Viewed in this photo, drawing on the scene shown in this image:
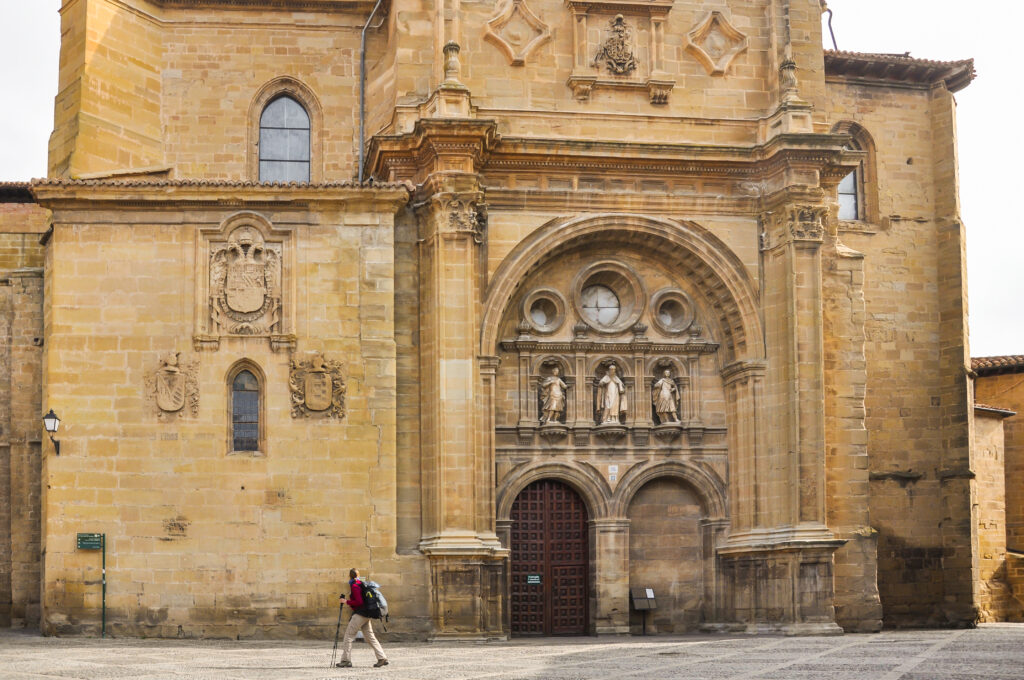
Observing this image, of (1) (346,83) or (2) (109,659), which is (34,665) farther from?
(1) (346,83)

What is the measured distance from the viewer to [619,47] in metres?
28.3

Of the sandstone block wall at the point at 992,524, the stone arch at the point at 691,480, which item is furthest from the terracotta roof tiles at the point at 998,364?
the stone arch at the point at 691,480

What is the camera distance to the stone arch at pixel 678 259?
2719 cm

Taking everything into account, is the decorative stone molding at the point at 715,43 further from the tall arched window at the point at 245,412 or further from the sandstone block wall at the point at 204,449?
the tall arched window at the point at 245,412

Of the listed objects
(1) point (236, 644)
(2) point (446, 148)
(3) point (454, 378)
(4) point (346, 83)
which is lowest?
(1) point (236, 644)

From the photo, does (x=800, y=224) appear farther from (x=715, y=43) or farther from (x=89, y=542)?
(x=89, y=542)

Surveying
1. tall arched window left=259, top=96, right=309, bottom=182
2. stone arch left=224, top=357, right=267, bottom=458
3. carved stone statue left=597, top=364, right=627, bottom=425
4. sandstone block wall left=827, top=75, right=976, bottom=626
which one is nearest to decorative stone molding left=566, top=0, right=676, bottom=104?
carved stone statue left=597, top=364, right=627, bottom=425

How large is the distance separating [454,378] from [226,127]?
7735 millimetres

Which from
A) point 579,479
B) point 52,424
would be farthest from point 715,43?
point 52,424

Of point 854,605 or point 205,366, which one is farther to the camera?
point 854,605

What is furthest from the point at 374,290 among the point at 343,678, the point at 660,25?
the point at 343,678

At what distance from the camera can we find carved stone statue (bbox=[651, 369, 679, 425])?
92.0 feet

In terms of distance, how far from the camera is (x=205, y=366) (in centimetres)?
2542

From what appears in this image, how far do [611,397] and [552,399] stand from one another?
1.11 meters
